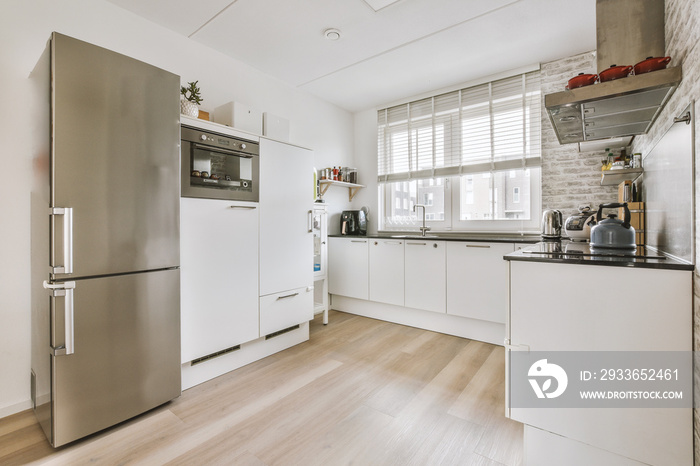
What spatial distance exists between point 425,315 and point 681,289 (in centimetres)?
232

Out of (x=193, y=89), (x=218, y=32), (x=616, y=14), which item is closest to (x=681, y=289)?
(x=616, y=14)

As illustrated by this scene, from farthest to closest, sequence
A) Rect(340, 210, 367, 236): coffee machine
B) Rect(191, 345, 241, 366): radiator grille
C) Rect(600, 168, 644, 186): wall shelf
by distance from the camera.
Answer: Rect(340, 210, 367, 236): coffee machine, Rect(600, 168, 644, 186): wall shelf, Rect(191, 345, 241, 366): radiator grille

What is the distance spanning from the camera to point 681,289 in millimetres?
1105

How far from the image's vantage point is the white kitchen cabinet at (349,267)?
3.65 meters

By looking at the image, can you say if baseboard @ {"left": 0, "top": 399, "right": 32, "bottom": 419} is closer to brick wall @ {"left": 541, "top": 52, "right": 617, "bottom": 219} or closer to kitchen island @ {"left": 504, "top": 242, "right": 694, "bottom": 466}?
kitchen island @ {"left": 504, "top": 242, "right": 694, "bottom": 466}

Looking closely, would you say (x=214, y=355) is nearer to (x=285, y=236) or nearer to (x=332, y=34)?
(x=285, y=236)

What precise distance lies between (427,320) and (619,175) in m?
2.07

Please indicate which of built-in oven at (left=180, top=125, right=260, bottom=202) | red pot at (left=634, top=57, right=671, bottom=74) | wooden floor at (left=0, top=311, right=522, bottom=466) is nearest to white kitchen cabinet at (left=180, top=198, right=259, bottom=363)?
built-in oven at (left=180, top=125, right=260, bottom=202)

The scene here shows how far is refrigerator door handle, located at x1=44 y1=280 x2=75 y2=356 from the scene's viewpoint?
145cm

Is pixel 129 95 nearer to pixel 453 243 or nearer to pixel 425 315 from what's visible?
pixel 453 243

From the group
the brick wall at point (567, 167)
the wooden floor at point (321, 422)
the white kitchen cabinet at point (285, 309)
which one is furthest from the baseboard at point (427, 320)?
the brick wall at point (567, 167)

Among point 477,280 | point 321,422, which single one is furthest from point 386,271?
point 321,422

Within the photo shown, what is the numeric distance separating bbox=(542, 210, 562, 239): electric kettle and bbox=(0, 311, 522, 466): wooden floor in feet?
3.69

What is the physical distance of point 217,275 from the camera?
220 centimetres
